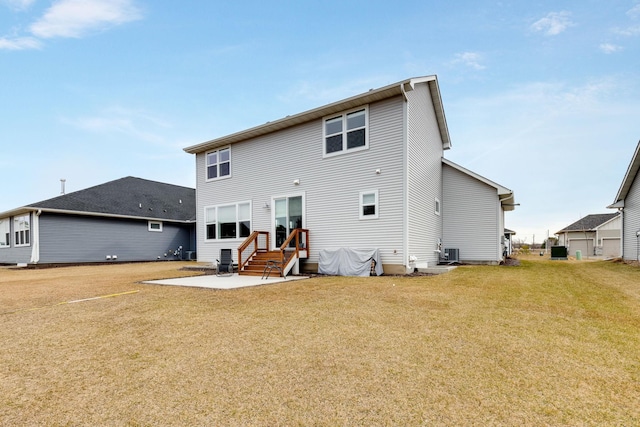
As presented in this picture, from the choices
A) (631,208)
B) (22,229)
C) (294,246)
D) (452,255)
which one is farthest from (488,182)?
(22,229)

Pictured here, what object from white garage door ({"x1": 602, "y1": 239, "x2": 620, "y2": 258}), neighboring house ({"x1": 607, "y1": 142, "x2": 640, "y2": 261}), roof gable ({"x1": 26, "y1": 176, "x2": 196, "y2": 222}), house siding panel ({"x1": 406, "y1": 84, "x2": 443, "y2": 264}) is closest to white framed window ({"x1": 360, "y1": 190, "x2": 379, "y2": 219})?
house siding panel ({"x1": 406, "y1": 84, "x2": 443, "y2": 264})

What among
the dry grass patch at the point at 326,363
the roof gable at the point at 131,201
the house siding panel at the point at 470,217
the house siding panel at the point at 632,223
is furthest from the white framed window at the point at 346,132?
the roof gable at the point at 131,201

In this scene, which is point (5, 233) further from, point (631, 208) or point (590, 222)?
point (590, 222)

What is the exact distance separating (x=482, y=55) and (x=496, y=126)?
4547mm

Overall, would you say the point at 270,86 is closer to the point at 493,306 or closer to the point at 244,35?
the point at 244,35

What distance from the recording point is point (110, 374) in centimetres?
310

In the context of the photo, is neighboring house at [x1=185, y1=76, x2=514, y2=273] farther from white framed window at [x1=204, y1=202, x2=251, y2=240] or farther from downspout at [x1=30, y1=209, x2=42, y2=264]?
downspout at [x1=30, y1=209, x2=42, y2=264]

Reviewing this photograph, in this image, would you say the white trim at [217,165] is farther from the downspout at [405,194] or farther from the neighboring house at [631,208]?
the neighboring house at [631,208]

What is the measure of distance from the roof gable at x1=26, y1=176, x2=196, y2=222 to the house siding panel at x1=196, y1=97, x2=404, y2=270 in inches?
378

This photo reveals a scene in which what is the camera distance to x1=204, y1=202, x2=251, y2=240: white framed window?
46.7 ft

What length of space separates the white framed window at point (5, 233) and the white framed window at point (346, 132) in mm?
21894

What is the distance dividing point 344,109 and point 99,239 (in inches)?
696

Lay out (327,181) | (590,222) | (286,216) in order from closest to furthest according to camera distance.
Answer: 1. (327,181)
2. (286,216)
3. (590,222)

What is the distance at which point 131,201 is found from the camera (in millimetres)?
22266
